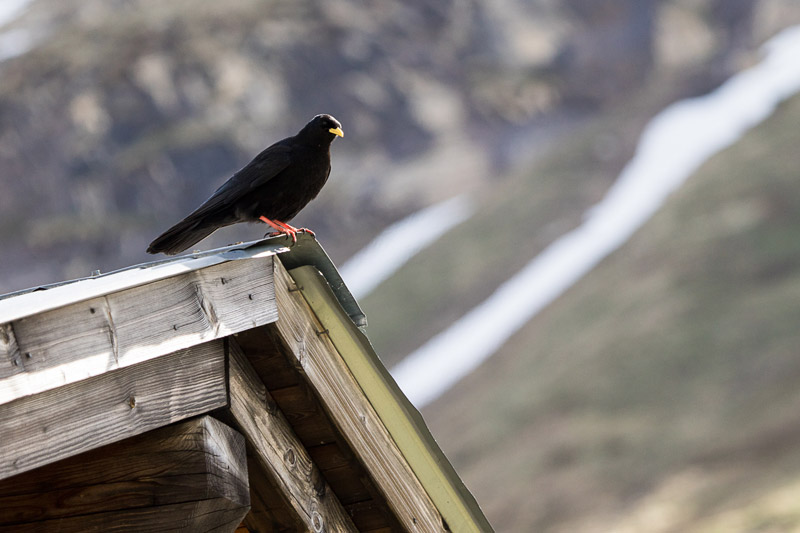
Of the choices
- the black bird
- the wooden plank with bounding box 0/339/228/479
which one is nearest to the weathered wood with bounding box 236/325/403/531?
the wooden plank with bounding box 0/339/228/479

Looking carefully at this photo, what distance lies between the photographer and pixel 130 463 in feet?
7.47

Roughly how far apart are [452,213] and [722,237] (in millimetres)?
23242

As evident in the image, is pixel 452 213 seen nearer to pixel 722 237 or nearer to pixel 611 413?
pixel 722 237

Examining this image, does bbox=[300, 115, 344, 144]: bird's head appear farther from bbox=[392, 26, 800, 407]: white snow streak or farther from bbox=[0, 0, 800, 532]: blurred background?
bbox=[392, 26, 800, 407]: white snow streak

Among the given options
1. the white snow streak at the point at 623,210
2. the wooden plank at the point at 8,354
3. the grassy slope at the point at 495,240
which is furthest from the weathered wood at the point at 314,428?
the grassy slope at the point at 495,240

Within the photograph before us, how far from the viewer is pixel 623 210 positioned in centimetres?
3984

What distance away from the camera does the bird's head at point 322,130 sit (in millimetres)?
4777

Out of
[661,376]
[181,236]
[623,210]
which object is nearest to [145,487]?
[181,236]

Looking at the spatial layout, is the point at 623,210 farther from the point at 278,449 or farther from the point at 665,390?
the point at 278,449

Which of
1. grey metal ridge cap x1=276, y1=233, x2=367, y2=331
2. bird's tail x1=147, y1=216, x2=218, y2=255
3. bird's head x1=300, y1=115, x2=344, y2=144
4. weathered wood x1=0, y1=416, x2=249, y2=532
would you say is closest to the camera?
weathered wood x1=0, y1=416, x2=249, y2=532

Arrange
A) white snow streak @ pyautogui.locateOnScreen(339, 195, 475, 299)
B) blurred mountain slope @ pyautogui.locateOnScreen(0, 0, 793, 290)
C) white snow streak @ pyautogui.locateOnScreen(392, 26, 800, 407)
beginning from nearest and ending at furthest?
white snow streak @ pyautogui.locateOnScreen(392, 26, 800, 407) → white snow streak @ pyautogui.locateOnScreen(339, 195, 475, 299) → blurred mountain slope @ pyautogui.locateOnScreen(0, 0, 793, 290)

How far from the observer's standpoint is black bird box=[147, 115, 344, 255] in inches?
155

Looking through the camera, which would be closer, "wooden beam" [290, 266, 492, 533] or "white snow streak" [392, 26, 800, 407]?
"wooden beam" [290, 266, 492, 533]

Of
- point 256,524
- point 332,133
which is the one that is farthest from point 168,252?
point 256,524
